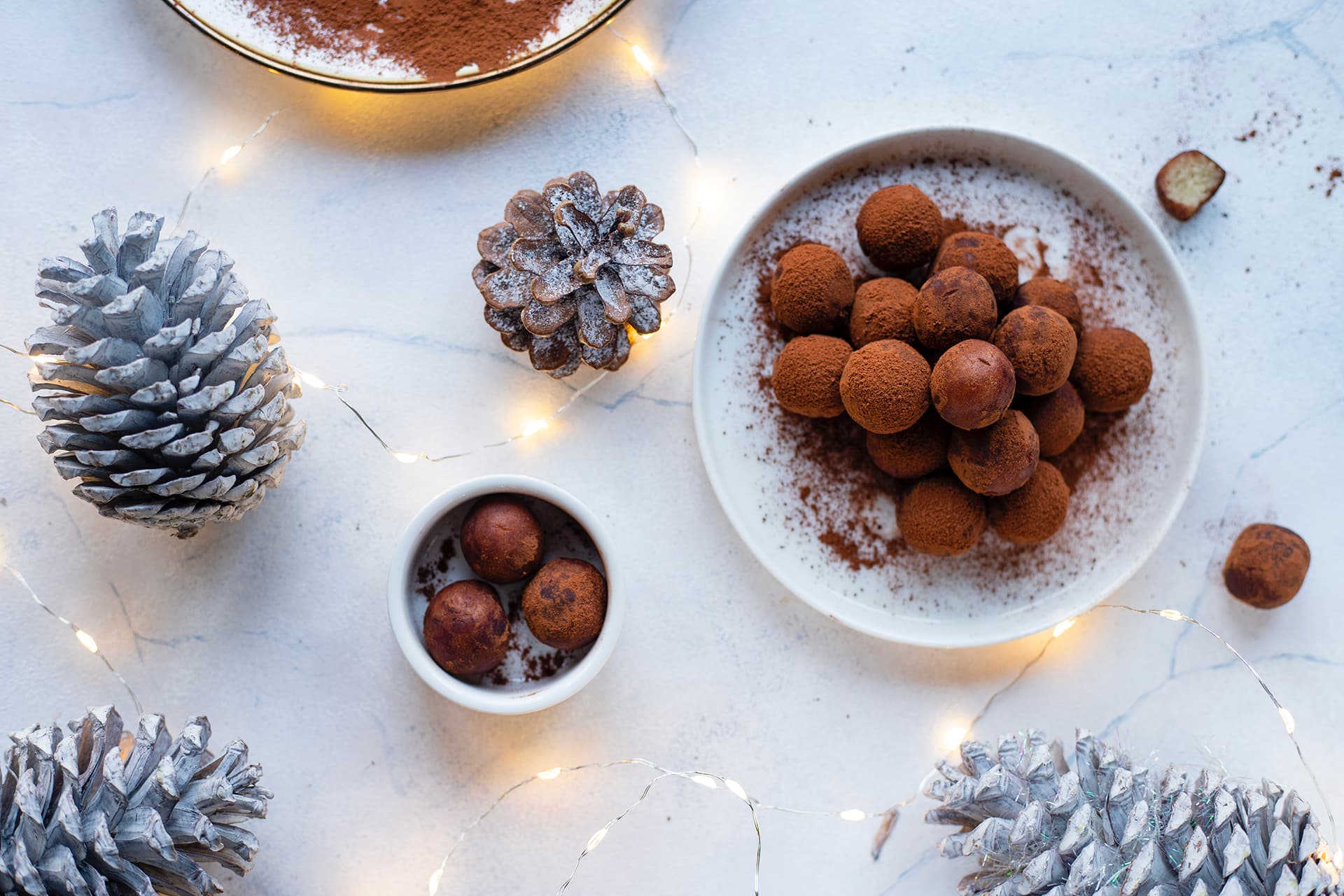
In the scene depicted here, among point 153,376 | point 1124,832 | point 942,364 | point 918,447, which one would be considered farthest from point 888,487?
point 153,376

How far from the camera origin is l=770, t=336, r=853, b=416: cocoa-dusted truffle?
1014mm

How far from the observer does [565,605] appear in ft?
3.27

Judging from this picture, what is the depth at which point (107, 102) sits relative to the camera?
1.09 metres

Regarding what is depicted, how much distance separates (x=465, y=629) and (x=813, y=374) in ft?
1.48

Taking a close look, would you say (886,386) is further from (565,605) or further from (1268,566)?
(1268,566)

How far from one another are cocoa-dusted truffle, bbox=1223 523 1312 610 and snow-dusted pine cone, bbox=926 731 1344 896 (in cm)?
23

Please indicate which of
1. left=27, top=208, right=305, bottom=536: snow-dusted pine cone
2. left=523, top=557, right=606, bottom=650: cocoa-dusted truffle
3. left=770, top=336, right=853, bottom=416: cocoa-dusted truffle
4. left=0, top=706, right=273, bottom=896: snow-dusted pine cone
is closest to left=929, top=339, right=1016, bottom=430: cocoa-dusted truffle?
left=770, top=336, right=853, bottom=416: cocoa-dusted truffle

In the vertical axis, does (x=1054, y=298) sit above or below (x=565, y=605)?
above

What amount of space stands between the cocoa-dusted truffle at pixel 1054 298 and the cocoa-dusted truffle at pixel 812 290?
195 millimetres

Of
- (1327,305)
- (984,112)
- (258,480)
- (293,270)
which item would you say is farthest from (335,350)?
(1327,305)

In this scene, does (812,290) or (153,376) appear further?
Answer: (812,290)

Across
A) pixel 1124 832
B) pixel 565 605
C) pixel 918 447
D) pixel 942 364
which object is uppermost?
pixel 942 364

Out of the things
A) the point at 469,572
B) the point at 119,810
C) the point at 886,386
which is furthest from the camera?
the point at 469,572

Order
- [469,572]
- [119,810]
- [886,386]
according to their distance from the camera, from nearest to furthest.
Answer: [119,810], [886,386], [469,572]
